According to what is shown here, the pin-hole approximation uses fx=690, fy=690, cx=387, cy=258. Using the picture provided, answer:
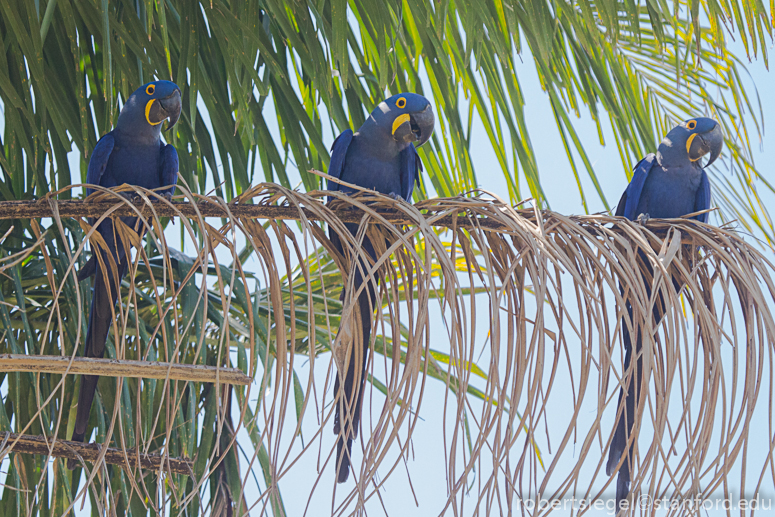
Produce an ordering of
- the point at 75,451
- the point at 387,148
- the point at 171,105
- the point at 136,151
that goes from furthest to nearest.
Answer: the point at 387,148 → the point at 136,151 → the point at 171,105 → the point at 75,451

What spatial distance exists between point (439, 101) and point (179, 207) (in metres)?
0.86

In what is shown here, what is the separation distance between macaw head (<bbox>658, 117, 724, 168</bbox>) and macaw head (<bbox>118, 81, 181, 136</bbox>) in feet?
3.42

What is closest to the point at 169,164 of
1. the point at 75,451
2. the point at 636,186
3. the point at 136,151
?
the point at 136,151

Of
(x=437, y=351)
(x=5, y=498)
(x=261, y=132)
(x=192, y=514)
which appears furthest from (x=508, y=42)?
(x=5, y=498)

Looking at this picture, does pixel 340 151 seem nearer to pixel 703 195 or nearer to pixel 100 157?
pixel 100 157

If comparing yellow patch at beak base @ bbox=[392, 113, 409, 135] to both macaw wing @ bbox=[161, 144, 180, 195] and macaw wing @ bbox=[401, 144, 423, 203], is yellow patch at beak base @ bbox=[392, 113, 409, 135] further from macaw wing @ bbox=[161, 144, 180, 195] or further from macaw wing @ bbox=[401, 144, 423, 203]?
macaw wing @ bbox=[161, 144, 180, 195]

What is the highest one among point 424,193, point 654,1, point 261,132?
point 654,1

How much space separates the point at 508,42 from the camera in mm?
1512

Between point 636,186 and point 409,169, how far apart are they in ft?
1.66

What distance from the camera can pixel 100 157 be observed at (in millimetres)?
1339

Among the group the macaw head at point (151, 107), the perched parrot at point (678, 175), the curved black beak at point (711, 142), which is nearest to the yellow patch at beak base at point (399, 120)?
the macaw head at point (151, 107)

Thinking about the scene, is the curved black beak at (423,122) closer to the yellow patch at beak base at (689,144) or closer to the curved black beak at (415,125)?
the curved black beak at (415,125)

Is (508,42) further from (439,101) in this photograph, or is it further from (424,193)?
(424,193)

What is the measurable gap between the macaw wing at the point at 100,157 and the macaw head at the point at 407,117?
21.3 inches
